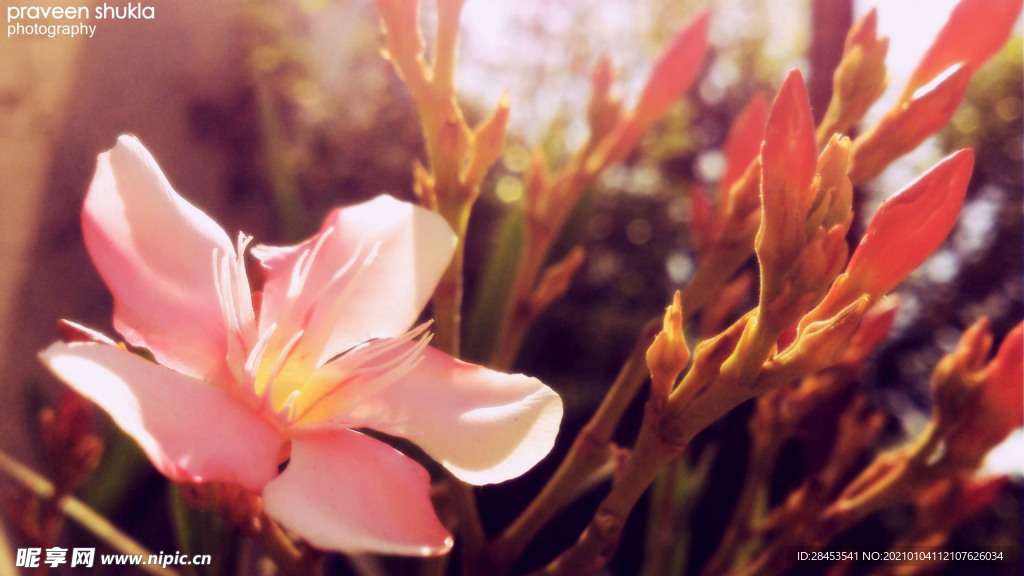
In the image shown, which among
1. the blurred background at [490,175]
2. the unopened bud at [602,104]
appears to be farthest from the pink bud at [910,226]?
the blurred background at [490,175]

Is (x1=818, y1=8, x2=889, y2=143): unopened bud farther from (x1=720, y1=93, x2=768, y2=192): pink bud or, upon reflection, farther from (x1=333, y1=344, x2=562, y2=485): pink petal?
(x1=333, y1=344, x2=562, y2=485): pink petal

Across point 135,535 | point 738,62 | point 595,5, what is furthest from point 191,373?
point 738,62

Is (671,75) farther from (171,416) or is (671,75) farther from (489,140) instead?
(171,416)

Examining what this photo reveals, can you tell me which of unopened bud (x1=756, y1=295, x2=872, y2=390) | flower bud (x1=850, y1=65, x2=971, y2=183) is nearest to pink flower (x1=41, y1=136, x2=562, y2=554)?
unopened bud (x1=756, y1=295, x2=872, y2=390)

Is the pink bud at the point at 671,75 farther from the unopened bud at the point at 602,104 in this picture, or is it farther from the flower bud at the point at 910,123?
the flower bud at the point at 910,123

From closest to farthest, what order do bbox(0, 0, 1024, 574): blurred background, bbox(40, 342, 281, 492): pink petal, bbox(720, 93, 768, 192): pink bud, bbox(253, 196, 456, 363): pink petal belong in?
bbox(40, 342, 281, 492): pink petal, bbox(253, 196, 456, 363): pink petal, bbox(720, 93, 768, 192): pink bud, bbox(0, 0, 1024, 574): blurred background

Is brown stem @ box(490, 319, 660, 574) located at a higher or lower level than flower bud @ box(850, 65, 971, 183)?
lower

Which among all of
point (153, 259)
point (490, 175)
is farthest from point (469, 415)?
point (490, 175)
